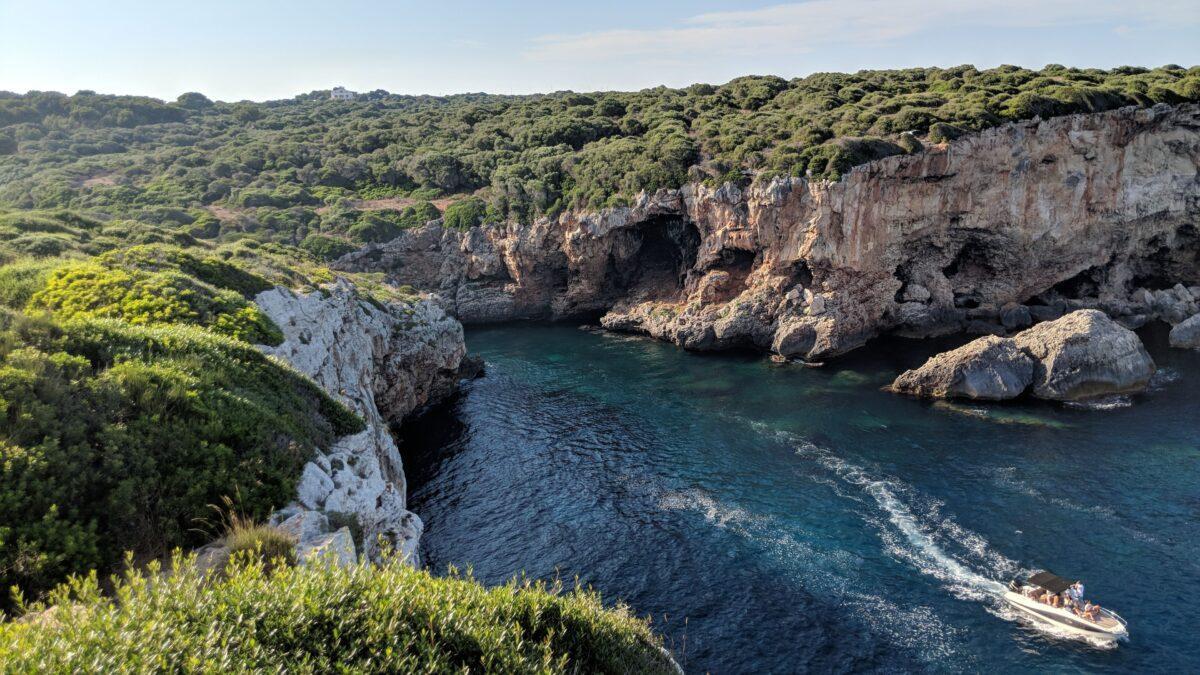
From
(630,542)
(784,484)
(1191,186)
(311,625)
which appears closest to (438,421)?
(630,542)

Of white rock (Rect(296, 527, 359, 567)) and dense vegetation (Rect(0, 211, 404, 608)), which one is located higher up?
dense vegetation (Rect(0, 211, 404, 608))

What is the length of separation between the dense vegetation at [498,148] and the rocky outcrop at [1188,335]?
19.1 metres

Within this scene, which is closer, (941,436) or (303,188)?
(941,436)

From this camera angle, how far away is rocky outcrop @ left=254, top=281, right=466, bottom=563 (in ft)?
40.1

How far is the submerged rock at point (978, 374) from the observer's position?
41594mm

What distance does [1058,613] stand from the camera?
2117cm

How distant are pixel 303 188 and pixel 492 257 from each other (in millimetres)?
30835

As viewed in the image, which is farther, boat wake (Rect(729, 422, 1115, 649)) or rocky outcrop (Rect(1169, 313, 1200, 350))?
rocky outcrop (Rect(1169, 313, 1200, 350))

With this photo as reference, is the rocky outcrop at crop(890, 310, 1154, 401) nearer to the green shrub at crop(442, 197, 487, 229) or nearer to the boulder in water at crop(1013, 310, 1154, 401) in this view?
the boulder in water at crop(1013, 310, 1154, 401)

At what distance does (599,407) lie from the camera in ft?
147

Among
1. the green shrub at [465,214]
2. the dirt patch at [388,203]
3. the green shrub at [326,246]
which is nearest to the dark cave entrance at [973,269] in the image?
the green shrub at [465,214]

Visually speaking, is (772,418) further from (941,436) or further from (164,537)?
(164,537)

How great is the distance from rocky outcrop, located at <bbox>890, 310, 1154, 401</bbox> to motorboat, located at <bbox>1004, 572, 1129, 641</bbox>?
21.0 metres

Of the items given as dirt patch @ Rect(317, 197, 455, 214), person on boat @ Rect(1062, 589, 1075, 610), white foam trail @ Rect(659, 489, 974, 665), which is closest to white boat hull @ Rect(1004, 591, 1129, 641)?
person on boat @ Rect(1062, 589, 1075, 610)
